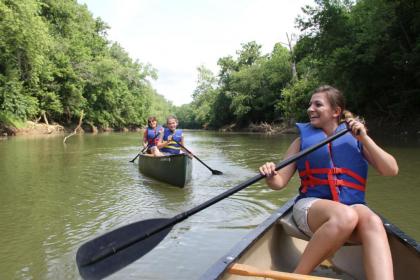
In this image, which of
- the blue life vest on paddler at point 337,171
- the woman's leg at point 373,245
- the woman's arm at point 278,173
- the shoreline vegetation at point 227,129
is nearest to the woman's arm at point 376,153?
the blue life vest on paddler at point 337,171

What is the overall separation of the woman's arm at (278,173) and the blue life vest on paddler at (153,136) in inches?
273

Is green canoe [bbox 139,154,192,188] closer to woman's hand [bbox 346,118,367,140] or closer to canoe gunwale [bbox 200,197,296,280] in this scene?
canoe gunwale [bbox 200,197,296,280]

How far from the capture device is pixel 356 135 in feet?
8.20

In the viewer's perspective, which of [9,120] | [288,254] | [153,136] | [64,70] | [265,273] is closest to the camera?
[265,273]

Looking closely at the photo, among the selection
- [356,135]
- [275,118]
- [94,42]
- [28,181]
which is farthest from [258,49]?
[356,135]

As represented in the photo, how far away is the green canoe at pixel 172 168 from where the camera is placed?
Result: 7.34 metres

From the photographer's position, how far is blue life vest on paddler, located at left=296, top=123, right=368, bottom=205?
2.58 meters

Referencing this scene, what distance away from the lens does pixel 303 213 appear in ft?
8.50

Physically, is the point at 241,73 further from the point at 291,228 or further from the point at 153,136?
the point at 291,228

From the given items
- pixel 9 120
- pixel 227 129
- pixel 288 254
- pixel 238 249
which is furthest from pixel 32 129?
pixel 238 249

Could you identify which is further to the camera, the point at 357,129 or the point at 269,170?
the point at 269,170

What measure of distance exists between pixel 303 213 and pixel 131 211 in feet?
11.7

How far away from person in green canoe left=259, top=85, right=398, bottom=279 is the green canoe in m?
4.50

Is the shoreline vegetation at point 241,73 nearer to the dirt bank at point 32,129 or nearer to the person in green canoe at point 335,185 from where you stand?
the dirt bank at point 32,129
